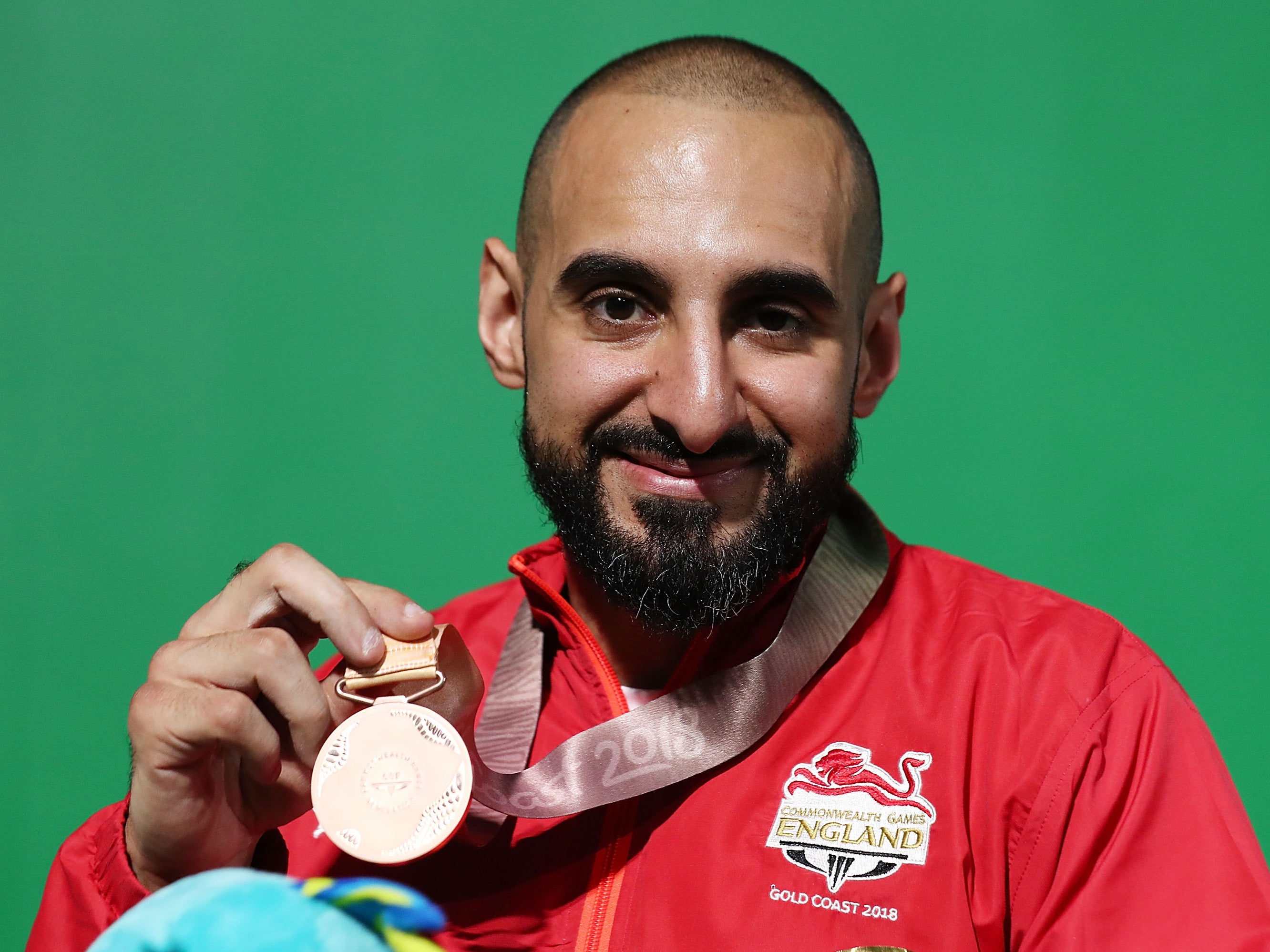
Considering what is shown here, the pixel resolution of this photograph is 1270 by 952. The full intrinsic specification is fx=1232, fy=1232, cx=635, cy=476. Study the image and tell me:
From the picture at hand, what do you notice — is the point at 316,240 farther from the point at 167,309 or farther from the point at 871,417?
the point at 871,417

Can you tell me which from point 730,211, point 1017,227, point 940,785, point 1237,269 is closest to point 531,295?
point 730,211

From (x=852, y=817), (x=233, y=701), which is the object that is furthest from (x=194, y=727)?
(x=852, y=817)

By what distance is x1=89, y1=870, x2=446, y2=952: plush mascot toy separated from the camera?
2.57ft

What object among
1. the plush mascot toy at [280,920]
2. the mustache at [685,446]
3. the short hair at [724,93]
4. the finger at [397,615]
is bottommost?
the plush mascot toy at [280,920]

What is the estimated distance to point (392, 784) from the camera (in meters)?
1.14

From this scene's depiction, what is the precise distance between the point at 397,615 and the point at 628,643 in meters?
0.43

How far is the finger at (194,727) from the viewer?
46.3 inches

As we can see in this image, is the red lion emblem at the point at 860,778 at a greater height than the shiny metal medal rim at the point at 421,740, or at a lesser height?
greater

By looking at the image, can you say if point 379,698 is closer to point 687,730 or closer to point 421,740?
point 421,740

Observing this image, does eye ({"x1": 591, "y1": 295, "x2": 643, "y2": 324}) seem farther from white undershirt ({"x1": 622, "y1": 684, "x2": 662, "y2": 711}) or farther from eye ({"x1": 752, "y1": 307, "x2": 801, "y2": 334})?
white undershirt ({"x1": 622, "y1": 684, "x2": 662, "y2": 711})

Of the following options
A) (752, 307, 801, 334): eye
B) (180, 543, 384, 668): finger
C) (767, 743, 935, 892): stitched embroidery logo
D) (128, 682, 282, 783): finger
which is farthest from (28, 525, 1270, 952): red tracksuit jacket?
(752, 307, 801, 334): eye

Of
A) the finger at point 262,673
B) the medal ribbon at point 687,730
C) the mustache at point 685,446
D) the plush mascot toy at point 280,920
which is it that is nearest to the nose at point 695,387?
the mustache at point 685,446

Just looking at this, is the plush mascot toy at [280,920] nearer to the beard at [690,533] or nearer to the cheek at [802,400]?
the beard at [690,533]

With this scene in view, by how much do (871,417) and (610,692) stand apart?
1011 millimetres
